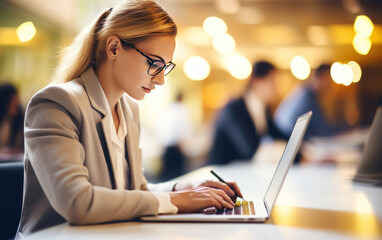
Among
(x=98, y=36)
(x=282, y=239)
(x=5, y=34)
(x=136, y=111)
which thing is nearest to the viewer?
(x=282, y=239)

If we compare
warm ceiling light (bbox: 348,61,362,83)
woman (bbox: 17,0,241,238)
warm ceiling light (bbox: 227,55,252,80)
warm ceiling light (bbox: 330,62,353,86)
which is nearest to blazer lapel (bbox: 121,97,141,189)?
woman (bbox: 17,0,241,238)

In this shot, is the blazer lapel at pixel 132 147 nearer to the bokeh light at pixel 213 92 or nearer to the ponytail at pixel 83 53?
the ponytail at pixel 83 53

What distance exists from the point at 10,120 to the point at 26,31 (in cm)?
251

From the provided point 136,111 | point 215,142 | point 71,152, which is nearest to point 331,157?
point 215,142

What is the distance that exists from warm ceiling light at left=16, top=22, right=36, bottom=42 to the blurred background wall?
0.02m

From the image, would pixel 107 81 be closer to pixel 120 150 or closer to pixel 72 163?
pixel 120 150

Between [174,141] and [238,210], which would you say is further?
[174,141]

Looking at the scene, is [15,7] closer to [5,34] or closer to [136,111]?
[5,34]

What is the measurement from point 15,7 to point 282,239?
20.8ft

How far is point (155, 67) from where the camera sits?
1.33 meters

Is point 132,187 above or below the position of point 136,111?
below

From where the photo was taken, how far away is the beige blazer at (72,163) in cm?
100

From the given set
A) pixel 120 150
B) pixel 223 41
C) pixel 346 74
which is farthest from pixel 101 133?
pixel 346 74

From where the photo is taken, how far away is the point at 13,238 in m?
1.31
